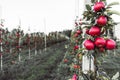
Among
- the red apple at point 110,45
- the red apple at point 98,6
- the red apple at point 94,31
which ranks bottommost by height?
the red apple at point 110,45

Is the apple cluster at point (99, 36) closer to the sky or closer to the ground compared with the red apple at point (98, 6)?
closer to the ground

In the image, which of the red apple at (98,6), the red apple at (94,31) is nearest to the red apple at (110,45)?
the red apple at (94,31)

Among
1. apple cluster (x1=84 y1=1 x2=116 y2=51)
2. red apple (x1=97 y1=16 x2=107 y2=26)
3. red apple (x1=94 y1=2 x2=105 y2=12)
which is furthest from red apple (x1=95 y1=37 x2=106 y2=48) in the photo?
red apple (x1=94 y1=2 x2=105 y2=12)

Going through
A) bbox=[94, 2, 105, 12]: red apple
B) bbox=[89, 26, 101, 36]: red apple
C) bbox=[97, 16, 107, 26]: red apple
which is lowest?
bbox=[89, 26, 101, 36]: red apple

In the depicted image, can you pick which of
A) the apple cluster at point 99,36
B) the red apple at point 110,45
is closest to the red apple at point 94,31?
the apple cluster at point 99,36

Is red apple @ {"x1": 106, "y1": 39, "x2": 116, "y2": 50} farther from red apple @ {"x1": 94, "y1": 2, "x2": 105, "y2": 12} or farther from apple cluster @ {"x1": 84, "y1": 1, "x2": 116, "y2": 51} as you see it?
red apple @ {"x1": 94, "y1": 2, "x2": 105, "y2": 12}

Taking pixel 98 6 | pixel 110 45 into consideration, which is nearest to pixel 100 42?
pixel 110 45

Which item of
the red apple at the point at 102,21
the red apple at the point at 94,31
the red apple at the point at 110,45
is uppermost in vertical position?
the red apple at the point at 102,21

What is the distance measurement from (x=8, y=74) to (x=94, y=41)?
7543mm

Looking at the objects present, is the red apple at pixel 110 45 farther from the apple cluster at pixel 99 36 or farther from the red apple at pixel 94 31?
the red apple at pixel 94 31

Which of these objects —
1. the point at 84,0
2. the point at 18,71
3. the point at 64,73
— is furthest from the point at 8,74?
the point at 84,0

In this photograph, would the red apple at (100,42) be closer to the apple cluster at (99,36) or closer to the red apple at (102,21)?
the apple cluster at (99,36)

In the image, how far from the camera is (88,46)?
103 inches

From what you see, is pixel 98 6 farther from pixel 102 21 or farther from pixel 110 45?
pixel 110 45
